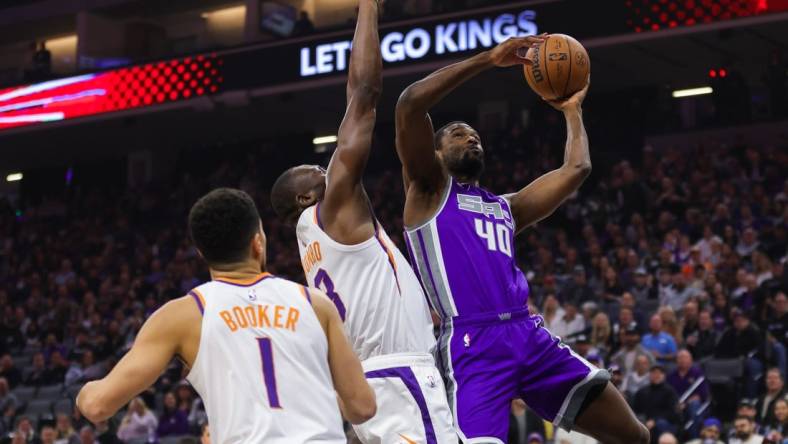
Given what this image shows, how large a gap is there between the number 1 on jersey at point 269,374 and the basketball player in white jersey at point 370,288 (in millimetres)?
1542

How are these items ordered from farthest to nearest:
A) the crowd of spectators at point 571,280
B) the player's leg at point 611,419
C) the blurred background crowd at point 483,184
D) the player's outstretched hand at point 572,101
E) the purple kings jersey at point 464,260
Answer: the blurred background crowd at point 483,184 → the crowd of spectators at point 571,280 → the player's outstretched hand at point 572,101 → the player's leg at point 611,419 → the purple kings jersey at point 464,260

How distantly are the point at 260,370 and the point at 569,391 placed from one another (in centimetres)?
239

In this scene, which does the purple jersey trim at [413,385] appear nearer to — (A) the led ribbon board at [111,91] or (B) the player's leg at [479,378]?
(B) the player's leg at [479,378]

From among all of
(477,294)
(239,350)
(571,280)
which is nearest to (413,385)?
(477,294)

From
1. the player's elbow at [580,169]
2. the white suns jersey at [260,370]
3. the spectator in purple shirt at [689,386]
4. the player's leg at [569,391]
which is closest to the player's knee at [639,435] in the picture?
the player's leg at [569,391]

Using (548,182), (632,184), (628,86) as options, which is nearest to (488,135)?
(628,86)

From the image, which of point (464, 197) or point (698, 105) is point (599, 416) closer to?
point (464, 197)

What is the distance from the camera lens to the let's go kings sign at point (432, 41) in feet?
56.4

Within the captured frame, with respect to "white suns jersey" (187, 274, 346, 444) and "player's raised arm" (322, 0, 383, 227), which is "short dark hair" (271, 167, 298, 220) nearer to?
"player's raised arm" (322, 0, 383, 227)

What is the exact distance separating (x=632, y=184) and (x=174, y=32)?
43.8 feet

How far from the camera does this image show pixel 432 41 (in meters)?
17.9

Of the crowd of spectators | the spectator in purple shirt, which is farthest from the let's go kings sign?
the spectator in purple shirt

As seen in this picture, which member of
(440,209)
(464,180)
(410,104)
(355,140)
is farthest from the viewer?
(464,180)

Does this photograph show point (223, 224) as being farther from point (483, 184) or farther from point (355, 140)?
point (483, 184)
